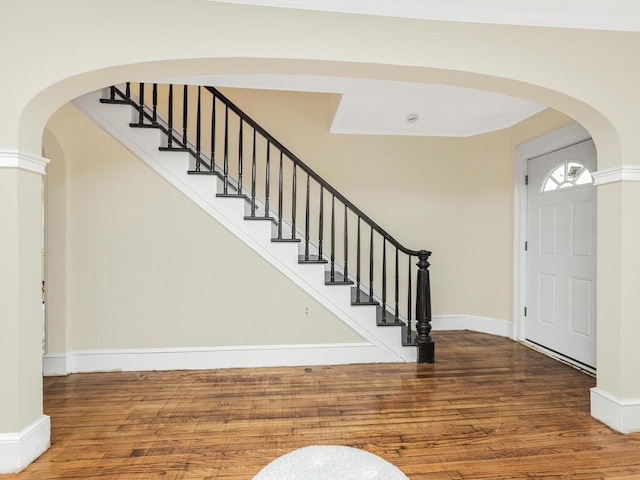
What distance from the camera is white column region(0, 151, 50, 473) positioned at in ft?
6.50

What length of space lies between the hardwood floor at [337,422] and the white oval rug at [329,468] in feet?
2.89

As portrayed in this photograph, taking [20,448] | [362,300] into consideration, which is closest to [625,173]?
[362,300]

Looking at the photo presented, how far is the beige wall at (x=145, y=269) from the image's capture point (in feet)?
10.9

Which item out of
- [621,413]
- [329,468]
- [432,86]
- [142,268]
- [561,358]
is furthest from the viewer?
[561,358]

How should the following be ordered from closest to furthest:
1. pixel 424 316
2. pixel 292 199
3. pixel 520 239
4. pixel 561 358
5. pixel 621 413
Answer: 1. pixel 621 413
2. pixel 424 316
3. pixel 561 358
4. pixel 292 199
5. pixel 520 239

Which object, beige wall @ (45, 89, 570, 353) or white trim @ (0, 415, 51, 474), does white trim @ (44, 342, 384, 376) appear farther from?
white trim @ (0, 415, 51, 474)

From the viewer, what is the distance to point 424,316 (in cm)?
361

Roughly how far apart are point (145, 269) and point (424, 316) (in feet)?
8.35

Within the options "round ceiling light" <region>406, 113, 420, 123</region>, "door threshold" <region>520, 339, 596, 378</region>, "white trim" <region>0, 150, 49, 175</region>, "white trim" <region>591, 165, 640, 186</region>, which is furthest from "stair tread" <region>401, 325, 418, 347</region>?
"white trim" <region>0, 150, 49, 175</region>

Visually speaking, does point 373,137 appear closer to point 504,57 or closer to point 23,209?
point 504,57

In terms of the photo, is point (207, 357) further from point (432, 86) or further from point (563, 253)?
point (563, 253)

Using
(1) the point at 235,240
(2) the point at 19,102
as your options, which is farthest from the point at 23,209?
(1) the point at 235,240

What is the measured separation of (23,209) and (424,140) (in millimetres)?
4060

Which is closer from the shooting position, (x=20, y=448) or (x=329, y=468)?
(x=329, y=468)
